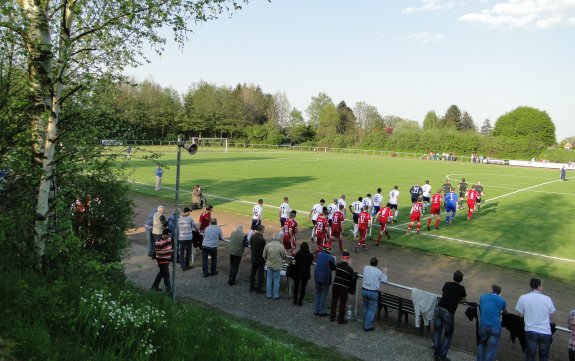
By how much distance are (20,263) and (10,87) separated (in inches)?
102

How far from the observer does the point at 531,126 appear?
100 metres

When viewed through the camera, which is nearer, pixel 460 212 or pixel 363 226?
pixel 363 226

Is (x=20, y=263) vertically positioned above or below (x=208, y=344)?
above

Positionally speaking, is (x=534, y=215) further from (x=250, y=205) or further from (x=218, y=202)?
(x=218, y=202)

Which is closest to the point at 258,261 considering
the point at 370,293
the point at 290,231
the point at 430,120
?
the point at 290,231

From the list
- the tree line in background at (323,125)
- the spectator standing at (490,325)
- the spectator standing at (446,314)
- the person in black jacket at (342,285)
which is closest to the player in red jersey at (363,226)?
the person in black jacket at (342,285)

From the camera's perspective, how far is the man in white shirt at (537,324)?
7703 mm

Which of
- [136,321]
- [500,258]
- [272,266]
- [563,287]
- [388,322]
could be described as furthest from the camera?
[500,258]

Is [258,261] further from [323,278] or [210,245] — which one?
[323,278]

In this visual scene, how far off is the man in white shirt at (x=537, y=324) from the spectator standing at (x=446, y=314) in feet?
3.65

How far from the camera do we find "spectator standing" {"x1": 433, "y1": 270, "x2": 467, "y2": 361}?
323 inches

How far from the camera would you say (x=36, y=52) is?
6.02m

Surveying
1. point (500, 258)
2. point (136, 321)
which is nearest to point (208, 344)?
point (136, 321)

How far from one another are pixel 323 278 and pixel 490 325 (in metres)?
3.65
